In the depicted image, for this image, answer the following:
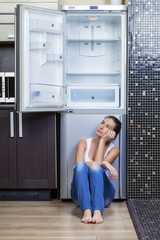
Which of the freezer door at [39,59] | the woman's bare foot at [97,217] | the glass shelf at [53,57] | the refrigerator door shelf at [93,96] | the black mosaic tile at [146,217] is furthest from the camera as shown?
the refrigerator door shelf at [93,96]

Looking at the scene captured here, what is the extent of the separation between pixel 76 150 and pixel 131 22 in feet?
3.98

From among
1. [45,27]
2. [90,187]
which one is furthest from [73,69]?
[90,187]

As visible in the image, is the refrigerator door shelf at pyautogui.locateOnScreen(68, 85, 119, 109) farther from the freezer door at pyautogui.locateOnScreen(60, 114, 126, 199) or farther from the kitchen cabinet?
the kitchen cabinet

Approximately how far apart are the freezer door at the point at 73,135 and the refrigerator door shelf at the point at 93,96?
0.16 meters

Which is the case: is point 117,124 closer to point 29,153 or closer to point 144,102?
point 144,102

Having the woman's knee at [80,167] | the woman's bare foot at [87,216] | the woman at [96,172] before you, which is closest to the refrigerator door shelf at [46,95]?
the woman at [96,172]

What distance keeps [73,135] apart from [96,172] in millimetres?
636

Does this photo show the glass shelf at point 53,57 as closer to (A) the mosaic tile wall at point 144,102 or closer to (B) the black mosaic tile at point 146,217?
(A) the mosaic tile wall at point 144,102

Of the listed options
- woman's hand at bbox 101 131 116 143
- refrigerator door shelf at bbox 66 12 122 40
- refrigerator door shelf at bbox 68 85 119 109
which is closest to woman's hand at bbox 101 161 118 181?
woman's hand at bbox 101 131 116 143

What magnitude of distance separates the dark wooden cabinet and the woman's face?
0.42 m

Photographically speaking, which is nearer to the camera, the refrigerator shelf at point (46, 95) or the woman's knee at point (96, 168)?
the woman's knee at point (96, 168)

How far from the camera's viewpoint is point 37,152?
330cm

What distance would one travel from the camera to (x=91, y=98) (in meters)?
3.51

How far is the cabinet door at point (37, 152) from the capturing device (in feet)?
10.8
